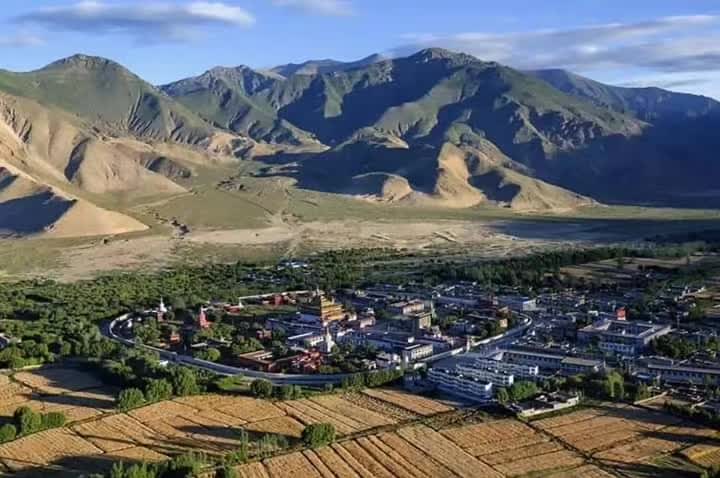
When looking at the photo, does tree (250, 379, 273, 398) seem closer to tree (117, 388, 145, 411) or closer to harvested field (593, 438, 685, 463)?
tree (117, 388, 145, 411)

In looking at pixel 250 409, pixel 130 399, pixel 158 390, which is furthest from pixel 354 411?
pixel 130 399

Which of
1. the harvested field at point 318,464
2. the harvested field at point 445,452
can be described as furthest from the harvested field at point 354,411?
the harvested field at point 318,464

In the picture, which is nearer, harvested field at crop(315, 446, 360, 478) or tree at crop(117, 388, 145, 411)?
harvested field at crop(315, 446, 360, 478)

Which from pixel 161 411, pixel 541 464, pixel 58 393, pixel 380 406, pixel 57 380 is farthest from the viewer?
pixel 57 380

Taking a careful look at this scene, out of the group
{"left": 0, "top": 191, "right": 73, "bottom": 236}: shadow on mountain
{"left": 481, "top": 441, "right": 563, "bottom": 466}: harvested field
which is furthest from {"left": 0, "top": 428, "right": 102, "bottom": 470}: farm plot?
{"left": 0, "top": 191, "right": 73, "bottom": 236}: shadow on mountain

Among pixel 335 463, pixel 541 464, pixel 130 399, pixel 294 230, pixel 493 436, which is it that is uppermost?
pixel 294 230

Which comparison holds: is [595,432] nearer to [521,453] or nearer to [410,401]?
[521,453]

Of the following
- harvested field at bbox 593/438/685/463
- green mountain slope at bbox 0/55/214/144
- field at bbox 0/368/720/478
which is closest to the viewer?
field at bbox 0/368/720/478
